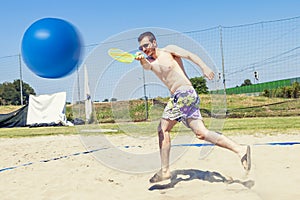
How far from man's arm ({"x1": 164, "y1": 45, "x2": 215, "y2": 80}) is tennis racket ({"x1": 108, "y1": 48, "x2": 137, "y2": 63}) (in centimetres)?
38

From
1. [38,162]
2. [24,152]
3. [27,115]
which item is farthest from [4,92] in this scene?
[38,162]

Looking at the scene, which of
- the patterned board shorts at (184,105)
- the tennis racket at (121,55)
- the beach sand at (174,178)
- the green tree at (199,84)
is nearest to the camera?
the beach sand at (174,178)

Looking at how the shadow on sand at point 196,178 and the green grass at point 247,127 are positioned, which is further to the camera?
the green grass at point 247,127

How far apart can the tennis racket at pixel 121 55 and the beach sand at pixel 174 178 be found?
1213 mm

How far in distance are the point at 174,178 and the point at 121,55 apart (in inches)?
53.5

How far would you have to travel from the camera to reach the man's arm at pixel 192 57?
3.51m

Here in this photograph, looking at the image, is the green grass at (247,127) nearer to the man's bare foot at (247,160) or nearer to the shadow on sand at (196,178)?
the shadow on sand at (196,178)

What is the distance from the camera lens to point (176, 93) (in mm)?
3598

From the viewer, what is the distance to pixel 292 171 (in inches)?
150

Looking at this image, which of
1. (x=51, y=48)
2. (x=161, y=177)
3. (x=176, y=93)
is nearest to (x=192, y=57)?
(x=176, y=93)

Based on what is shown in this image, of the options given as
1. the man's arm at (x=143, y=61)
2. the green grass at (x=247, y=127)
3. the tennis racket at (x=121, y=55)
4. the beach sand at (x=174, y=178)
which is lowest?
the beach sand at (x=174, y=178)

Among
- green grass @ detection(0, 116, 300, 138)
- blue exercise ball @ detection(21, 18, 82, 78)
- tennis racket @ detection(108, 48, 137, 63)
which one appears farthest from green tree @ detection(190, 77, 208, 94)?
tennis racket @ detection(108, 48, 137, 63)

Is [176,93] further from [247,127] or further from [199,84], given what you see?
[247,127]

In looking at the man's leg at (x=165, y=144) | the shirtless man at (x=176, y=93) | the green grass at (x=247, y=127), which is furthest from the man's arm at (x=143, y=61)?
the green grass at (x=247, y=127)
